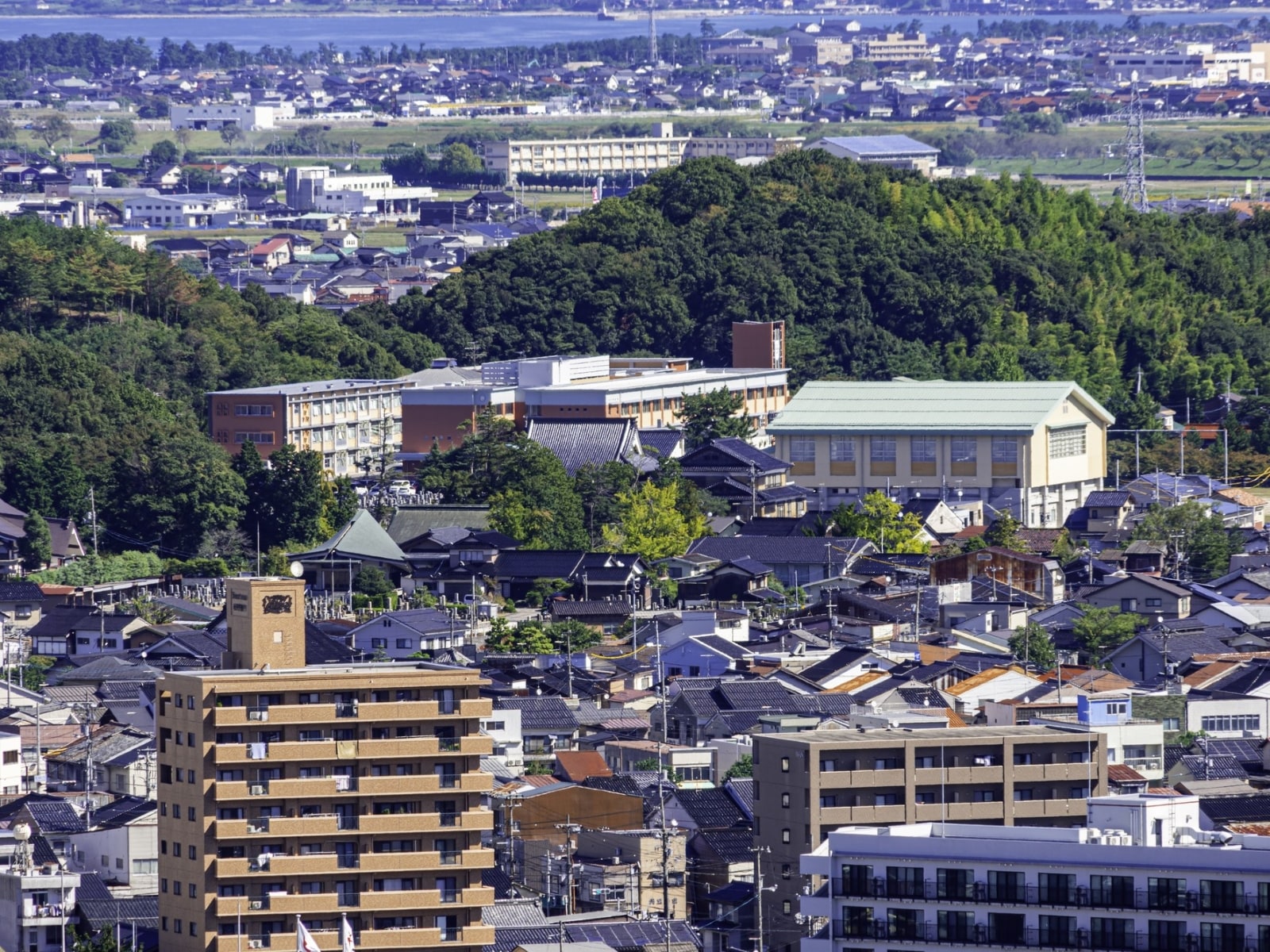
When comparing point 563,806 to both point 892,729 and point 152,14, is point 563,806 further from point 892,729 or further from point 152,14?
point 152,14

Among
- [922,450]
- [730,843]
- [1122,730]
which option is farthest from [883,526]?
[730,843]

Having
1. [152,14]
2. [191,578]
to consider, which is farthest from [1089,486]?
[152,14]

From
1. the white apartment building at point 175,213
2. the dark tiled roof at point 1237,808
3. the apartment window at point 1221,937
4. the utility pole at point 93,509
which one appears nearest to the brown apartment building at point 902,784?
the dark tiled roof at point 1237,808

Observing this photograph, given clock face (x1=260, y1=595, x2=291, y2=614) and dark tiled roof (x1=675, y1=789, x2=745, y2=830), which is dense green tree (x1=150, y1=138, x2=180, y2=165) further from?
clock face (x1=260, y1=595, x2=291, y2=614)

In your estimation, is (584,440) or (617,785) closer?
(617,785)

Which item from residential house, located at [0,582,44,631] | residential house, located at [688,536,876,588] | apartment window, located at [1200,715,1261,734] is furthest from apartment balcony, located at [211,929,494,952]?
residential house, located at [688,536,876,588]

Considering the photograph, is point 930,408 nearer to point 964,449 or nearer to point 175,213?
point 964,449

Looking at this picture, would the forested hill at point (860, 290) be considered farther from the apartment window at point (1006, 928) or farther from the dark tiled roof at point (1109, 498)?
the apartment window at point (1006, 928)
